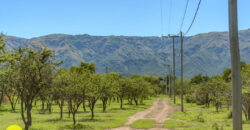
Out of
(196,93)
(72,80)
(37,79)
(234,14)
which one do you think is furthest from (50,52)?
(196,93)

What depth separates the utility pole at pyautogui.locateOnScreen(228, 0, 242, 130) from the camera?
12117mm

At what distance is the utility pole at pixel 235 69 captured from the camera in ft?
39.8

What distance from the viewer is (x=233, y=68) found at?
40.2 ft

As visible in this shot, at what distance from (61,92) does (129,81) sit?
35204 millimetres

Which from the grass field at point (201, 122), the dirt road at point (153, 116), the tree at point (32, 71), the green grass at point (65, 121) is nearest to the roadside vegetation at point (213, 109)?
the grass field at point (201, 122)

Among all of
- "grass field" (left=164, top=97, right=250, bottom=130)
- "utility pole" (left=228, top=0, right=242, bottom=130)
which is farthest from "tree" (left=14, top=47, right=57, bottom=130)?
"utility pole" (left=228, top=0, right=242, bottom=130)

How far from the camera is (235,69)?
1219 cm

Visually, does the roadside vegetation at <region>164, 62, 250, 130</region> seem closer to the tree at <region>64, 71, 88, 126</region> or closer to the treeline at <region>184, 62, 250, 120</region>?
the treeline at <region>184, 62, 250, 120</region>

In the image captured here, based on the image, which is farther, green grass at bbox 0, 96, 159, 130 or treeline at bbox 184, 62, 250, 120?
treeline at bbox 184, 62, 250, 120

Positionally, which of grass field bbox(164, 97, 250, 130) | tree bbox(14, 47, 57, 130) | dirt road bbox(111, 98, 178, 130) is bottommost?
dirt road bbox(111, 98, 178, 130)

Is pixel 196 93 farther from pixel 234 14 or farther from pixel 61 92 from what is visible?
pixel 234 14

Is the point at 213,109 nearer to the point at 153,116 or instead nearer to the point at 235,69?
the point at 153,116

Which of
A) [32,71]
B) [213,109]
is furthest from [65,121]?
[213,109]

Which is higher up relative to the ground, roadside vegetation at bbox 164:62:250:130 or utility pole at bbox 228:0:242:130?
utility pole at bbox 228:0:242:130
